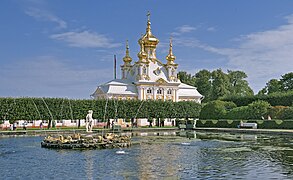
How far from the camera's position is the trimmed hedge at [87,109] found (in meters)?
43.1

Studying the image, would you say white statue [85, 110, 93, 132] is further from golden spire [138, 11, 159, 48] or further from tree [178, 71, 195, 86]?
tree [178, 71, 195, 86]

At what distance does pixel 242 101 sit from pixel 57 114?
2805cm

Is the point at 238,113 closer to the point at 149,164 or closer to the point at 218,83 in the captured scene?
the point at 218,83

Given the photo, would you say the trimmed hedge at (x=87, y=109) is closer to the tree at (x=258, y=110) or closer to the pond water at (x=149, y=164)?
the tree at (x=258, y=110)

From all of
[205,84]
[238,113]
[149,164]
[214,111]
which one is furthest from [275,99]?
[149,164]

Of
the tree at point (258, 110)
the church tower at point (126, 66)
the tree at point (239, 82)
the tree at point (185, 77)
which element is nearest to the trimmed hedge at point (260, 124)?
the tree at point (258, 110)

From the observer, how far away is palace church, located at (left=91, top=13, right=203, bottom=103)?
6400cm

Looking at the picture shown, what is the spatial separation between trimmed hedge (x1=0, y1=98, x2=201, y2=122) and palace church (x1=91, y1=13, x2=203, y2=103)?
10671mm

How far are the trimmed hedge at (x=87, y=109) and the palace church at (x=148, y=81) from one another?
10.7m

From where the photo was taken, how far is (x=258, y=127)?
4053 cm

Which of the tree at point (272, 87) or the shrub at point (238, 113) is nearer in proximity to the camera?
the shrub at point (238, 113)

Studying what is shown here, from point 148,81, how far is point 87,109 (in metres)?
19.0

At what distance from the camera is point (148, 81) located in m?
64.8

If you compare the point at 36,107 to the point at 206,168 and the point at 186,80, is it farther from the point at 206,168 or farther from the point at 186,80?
the point at 186,80
